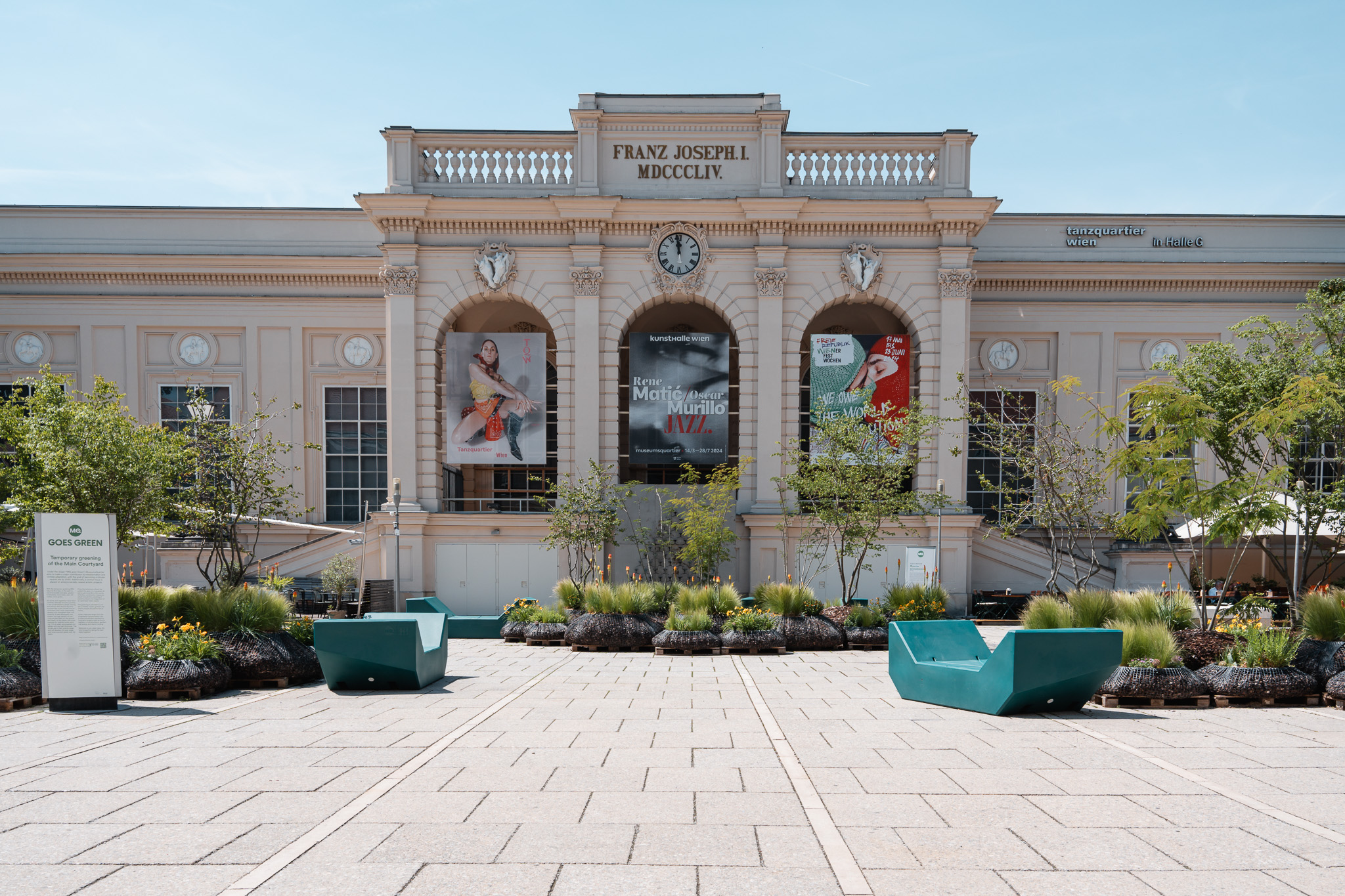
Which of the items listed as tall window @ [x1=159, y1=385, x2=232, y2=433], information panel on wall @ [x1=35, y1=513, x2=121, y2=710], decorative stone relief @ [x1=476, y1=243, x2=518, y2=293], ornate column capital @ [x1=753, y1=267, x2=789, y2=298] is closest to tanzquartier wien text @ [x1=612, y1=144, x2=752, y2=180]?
ornate column capital @ [x1=753, y1=267, x2=789, y2=298]

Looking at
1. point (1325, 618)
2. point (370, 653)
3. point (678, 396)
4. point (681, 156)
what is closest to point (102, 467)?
point (370, 653)

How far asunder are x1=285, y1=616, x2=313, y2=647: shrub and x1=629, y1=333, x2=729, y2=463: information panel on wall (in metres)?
14.2

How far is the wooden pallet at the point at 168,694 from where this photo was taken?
436 inches

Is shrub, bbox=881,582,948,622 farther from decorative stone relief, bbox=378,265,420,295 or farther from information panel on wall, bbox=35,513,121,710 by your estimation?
decorative stone relief, bbox=378,265,420,295

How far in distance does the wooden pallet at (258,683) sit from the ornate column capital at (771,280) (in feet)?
61.2

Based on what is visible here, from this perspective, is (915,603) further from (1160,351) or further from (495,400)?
(1160,351)

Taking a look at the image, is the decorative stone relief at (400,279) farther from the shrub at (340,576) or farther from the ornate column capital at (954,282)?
the ornate column capital at (954,282)

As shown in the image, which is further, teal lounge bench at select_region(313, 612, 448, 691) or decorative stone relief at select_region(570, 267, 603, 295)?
decorative stone relief at select_region(570, 267, 603, 295)

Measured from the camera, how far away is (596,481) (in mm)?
26000

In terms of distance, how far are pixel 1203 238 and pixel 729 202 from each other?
690 inches

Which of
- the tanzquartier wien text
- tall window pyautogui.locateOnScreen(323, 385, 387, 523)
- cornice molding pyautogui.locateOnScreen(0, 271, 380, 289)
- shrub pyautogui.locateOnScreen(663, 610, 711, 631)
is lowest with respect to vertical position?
shrub pyautogui.locateOnScreen(663, 610, 711, 631)

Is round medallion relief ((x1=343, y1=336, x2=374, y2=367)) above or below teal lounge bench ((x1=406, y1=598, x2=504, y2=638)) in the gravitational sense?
above

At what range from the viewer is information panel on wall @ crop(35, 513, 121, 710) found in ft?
33.2

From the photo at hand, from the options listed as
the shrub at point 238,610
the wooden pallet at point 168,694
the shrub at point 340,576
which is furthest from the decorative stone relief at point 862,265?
the wooden pallet at point 168,694
